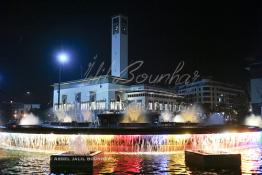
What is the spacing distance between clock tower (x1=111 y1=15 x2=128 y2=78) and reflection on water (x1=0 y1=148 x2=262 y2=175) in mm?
87216

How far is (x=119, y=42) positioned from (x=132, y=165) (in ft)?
298

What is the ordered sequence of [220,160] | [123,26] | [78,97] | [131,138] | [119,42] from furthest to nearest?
[78,97], [123,26], [119,42], [131,138], [220,160]

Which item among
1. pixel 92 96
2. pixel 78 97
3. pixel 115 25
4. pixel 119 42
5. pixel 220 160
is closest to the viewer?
pixel 220 160

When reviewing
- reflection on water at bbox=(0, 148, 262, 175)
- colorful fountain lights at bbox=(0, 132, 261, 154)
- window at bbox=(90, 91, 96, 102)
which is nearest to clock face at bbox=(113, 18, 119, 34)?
window at bbox=(90, 91, 96, 102)

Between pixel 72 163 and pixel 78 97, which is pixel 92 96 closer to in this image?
pixel 78 97

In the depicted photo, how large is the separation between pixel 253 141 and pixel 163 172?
14138mm

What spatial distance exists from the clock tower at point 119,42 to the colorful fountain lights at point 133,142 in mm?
83347

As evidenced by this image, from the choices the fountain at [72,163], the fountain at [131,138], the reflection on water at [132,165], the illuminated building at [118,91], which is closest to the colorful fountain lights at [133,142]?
the fountain at [131,138]

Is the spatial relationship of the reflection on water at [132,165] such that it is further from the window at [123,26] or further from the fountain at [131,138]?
the window at [123,26]

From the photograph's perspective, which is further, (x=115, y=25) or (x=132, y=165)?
(x=115, y=25)

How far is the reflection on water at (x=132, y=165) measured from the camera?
14.0 metres

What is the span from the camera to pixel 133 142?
2114 centimetres

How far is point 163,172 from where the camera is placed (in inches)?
548

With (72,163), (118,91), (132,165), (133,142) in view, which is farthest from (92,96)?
(72,163)
